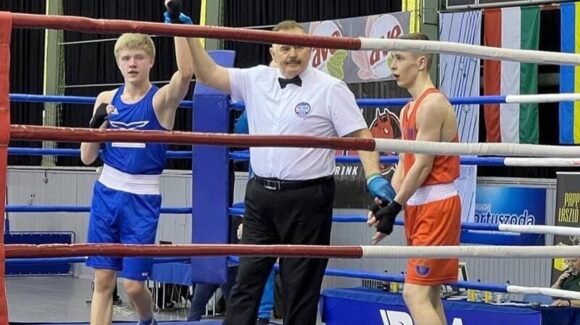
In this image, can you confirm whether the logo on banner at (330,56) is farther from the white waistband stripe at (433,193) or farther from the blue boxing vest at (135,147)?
the white waistband stripe at (433,193)

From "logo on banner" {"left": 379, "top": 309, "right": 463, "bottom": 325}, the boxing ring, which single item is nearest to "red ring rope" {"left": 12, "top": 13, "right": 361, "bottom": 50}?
the boxing ring

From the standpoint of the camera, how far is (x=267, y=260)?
3742mm

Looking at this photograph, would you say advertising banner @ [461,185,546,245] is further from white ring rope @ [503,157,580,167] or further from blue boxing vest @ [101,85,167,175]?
blue boxing vest @ [101,85,167,175]

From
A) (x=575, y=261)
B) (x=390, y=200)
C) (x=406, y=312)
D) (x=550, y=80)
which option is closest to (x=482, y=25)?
(x=550, y=80)

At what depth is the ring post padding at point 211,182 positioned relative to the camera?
515cm

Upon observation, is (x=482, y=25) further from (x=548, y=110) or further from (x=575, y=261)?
(x=575, y=261)

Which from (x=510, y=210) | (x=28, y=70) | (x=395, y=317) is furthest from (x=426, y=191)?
(x=28, y=70)

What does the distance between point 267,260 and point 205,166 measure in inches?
61.3

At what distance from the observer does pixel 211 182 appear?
520cm

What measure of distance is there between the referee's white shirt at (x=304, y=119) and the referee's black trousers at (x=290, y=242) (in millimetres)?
71

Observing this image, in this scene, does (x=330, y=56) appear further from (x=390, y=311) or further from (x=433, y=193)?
(x=433, y=193)

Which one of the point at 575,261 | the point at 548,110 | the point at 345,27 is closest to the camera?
the point at 575,261

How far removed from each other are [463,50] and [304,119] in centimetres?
66

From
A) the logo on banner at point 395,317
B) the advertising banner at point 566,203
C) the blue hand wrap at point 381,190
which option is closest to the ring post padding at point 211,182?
the logo on banner at point 395,317
